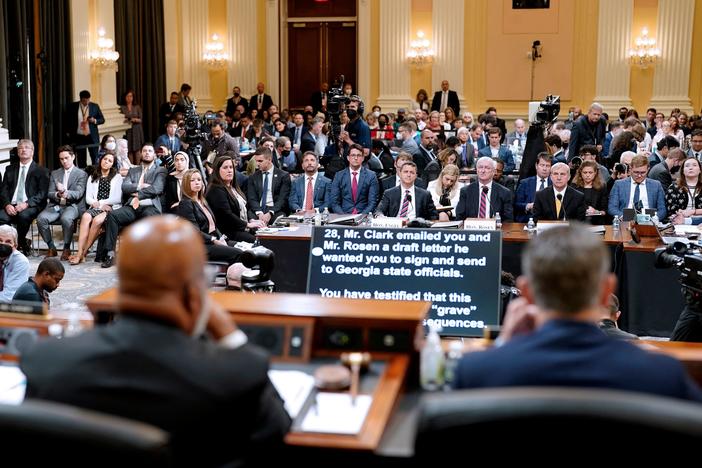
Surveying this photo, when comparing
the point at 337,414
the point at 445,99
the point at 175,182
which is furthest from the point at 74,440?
the point at 445,99

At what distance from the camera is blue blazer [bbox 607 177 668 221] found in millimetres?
8836

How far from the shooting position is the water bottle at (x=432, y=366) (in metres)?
2.83

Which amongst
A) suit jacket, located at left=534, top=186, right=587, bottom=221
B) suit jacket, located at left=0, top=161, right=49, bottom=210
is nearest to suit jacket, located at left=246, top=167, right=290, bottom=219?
suit jacket, located at left=0, top=161, right=49, bottom=210

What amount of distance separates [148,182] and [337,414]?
8164 mm

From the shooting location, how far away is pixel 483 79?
19.6m

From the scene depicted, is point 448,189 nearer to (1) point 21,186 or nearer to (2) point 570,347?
(1) point 21,186

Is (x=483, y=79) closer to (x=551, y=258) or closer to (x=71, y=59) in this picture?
(x=71, y=59)

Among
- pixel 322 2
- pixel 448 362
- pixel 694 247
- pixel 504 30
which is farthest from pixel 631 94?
pixel 448 362

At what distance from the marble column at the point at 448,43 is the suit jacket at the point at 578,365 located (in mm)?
17684

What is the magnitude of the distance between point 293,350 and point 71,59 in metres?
12.9

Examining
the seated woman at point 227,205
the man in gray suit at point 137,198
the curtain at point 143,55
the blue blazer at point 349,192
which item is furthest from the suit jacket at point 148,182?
the curtain at point 143,55

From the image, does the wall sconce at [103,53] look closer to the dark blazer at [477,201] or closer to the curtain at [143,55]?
the curtain at [143,55]

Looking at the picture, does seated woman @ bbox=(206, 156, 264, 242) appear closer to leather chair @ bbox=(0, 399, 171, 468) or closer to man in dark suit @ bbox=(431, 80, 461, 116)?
leather chair @ bbox=(0, 399, 171, 468)

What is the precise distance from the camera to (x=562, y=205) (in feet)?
28.2
